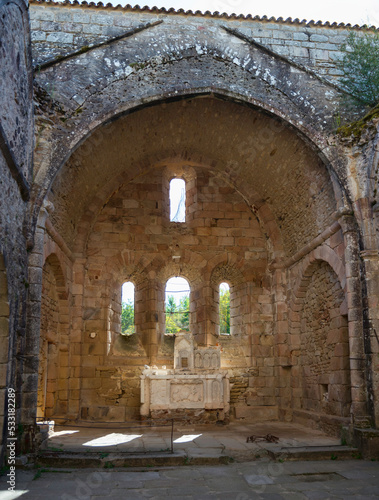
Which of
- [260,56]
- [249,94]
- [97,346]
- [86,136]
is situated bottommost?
[97,346]

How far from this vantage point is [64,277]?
36.1 ft

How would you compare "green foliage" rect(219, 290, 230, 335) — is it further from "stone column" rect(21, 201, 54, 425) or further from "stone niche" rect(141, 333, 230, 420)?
"stone column" rect(21, 201, 54, 425)

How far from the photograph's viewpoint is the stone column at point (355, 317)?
815cm

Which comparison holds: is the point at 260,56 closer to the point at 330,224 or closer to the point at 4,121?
the point at 330,224

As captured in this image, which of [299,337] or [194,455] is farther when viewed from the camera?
[299,337]

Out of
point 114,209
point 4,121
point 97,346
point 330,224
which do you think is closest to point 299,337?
point 330,224

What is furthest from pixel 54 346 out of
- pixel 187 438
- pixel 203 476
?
pixel 203 476

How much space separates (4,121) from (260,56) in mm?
5689

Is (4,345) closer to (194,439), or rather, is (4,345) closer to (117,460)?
(117,460)

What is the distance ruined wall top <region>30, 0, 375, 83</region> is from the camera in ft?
31.8

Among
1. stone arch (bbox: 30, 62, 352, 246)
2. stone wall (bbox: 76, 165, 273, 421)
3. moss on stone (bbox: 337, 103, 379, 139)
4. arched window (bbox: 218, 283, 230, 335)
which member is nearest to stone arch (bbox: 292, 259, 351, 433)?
stone wall (bbox: 76, 165, 273, 421)

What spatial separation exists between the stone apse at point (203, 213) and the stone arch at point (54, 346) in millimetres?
45

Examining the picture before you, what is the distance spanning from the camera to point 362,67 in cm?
1006

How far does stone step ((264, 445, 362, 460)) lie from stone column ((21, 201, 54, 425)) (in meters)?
3.74
